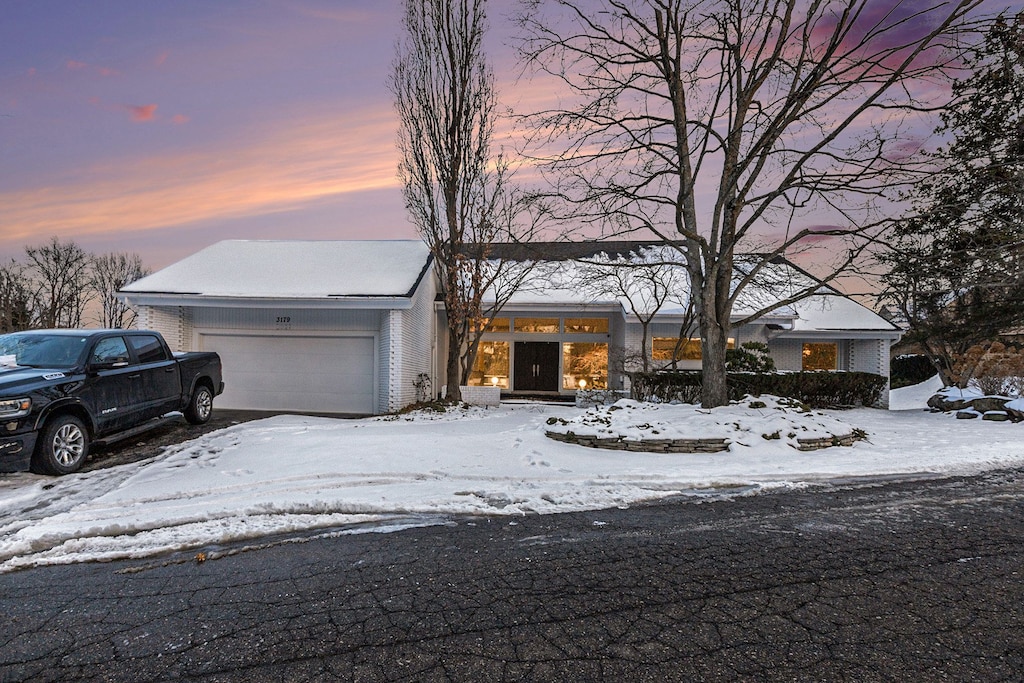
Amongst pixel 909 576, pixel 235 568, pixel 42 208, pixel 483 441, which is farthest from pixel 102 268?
pixel 909 576

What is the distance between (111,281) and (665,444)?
5419 cm

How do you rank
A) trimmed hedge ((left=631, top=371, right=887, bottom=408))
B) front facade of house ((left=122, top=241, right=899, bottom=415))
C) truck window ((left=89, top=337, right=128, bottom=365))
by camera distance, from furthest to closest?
1. trimmed hedge ((left=631, top=371, right=887, bottom=408))
2. front facade of house ((left=122, top=241, right=899, bottom=415))
3. truck window ((left=89, top=337, right=128, bottom=365))

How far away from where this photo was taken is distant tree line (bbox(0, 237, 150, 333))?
39750mm

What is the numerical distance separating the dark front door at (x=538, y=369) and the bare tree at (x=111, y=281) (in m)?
40.4

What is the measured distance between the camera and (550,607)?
10.5ft

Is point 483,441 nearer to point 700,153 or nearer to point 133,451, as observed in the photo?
point 133,451

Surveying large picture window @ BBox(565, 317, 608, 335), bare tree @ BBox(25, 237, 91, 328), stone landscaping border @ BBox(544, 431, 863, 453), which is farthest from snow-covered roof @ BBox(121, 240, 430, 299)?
bare tree @ BBox(25, 237, 91, 328)

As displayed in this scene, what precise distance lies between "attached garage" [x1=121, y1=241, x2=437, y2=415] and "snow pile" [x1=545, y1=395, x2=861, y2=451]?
19.7 ft

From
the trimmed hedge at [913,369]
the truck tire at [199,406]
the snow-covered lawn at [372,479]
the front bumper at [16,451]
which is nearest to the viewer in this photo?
the snow-covered lawn at [372,479]

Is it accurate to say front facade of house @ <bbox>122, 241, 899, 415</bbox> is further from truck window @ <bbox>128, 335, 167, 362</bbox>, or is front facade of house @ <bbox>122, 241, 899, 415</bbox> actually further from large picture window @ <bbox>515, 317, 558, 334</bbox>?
truck window @ <bbox>128, 335, 167, 362</bbox>

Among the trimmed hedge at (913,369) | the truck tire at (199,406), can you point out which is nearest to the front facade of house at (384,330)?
the truck tire at (199,406)

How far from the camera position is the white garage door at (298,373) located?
14.6 meters

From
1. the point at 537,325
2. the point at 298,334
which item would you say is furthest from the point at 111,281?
the point at 537,325

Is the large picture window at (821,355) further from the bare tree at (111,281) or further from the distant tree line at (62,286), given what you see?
the bare tree at (111,281)
